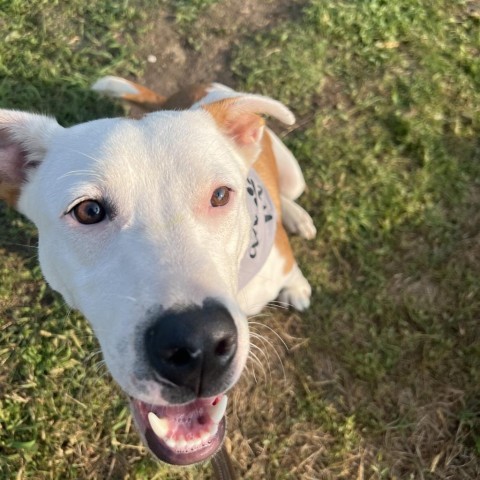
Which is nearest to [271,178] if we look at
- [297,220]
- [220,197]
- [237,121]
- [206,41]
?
[297,220]

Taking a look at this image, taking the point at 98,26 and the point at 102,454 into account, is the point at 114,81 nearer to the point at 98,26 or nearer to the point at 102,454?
the point at 98,26

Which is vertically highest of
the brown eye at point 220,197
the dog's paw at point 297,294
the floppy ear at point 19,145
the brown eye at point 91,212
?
the brown eye at point 220,197

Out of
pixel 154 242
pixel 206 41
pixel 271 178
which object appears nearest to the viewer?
pixel 154 242

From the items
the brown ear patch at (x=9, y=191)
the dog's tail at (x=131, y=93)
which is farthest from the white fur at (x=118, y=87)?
the brown ear patch at (x=9, y=191)

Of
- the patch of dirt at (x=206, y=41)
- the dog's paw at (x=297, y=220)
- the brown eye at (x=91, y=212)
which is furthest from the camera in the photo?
the patch of dirt at (x=206, y=41)

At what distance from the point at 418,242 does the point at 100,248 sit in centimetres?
307

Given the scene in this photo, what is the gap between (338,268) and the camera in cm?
466

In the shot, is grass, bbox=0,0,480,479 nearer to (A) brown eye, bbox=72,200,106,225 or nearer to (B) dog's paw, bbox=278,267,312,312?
Result: (B) dog's paw, bbox=278,267,312,312

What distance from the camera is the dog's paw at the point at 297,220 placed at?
461 cm

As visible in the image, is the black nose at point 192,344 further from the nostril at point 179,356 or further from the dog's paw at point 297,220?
the dog's paw at point 297,220

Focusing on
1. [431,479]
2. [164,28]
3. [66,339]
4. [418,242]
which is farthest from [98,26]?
[431,479]

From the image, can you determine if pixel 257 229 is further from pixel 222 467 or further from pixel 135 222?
pixel 222 467

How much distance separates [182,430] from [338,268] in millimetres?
2378

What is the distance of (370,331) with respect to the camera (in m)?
4.39
